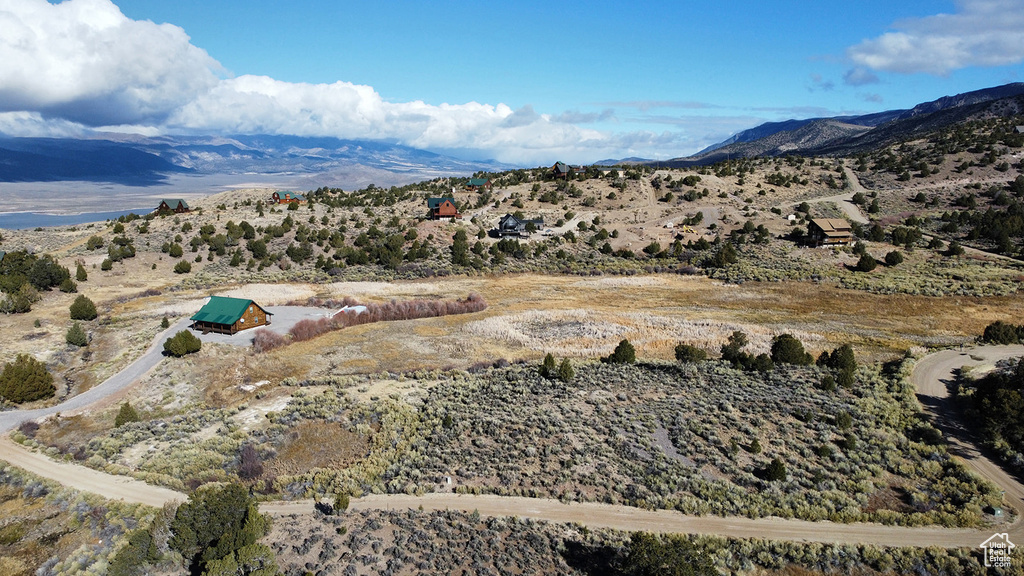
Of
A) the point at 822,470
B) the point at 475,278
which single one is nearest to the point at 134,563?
the point at 822,470

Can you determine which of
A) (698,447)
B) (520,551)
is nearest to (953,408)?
(698,447)

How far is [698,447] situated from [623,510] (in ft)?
20.9

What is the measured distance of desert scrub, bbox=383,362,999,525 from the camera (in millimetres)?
22094

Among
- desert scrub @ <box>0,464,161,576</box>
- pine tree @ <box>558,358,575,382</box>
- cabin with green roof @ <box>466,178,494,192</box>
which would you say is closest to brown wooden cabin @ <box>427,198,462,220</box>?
cabin with green roof @ <box>466,178,494,192</box>

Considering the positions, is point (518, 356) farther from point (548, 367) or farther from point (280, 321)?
point (280, 321)

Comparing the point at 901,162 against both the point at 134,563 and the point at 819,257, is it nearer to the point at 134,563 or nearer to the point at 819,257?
the point at 819,257

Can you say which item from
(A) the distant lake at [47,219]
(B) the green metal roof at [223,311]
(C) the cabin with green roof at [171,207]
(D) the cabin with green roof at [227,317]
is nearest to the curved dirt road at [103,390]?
(D) the cabin with green roof at [227,317]

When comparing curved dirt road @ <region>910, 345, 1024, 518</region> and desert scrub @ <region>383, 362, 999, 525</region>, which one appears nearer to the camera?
desert scrub @ <region>383, 362, 999, 525</region>

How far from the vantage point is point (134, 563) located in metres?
18.2

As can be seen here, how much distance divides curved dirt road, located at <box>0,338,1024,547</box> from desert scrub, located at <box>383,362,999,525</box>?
509mm

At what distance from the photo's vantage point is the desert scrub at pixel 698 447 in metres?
22.1

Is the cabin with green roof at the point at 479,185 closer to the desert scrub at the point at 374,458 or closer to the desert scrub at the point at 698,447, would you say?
the desert scrub at the point at 698,447

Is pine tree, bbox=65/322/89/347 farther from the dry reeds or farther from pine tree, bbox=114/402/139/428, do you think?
pine tree, bbox=114/402/139/428

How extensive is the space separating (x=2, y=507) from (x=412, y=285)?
140ft
